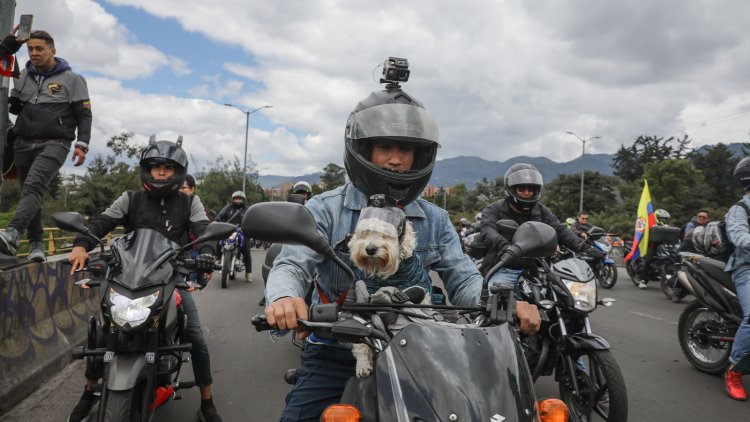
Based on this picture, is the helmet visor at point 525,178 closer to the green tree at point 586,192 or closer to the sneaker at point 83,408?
the sneaker at point 83,408

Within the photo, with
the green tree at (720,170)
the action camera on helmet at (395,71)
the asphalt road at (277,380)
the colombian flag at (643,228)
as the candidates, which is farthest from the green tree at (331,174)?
the action camera on helmet at (395,71)

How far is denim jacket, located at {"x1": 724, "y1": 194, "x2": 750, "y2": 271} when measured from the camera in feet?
16.1

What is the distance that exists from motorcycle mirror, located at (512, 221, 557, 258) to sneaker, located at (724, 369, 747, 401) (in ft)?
13.6

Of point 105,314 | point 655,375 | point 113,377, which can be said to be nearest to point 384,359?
point 113,377

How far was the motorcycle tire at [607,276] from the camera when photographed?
1295 centimetres

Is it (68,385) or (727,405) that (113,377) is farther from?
(727,405)

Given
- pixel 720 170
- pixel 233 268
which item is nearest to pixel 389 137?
pixel 233 268

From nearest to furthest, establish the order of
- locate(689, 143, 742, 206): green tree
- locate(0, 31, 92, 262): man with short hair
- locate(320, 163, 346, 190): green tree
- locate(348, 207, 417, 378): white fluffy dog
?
locate(348, 207, 417, 378): white fluffy dog → locate(0, 31, 92, 262): man with short hair → locate(689, 143, 742, 206): green tree → locate(320, 163, 346, 190): green tree

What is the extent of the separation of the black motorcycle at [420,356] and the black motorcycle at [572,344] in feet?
6.31

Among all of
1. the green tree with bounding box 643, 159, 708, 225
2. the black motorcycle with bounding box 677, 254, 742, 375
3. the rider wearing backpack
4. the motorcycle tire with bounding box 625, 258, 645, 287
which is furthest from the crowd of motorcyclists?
the green tree with bounding box 643, 159, 708, 225

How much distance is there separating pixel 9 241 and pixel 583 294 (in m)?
4.87

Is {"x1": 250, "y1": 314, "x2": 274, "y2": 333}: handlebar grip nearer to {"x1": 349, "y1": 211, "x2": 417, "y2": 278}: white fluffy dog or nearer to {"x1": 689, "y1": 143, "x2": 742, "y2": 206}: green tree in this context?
{"x1": 349, "y1": 211, "x2": 417, "y2": 278}: white fluffy dog

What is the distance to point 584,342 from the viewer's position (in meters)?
3.86

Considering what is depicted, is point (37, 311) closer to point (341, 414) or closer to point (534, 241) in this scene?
point (341, 414)
